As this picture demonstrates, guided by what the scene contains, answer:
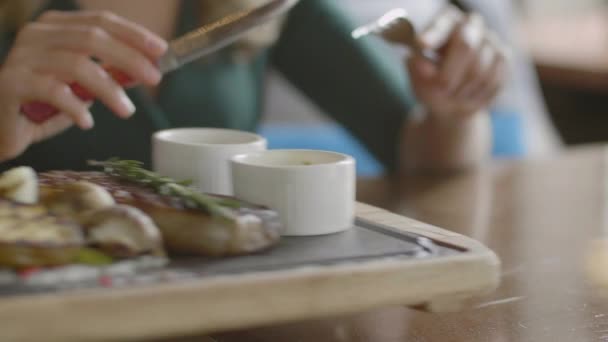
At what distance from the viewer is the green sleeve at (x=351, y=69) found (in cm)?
182

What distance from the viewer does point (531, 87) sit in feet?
9.86

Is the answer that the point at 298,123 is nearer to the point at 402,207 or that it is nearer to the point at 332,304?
the point at 402,207

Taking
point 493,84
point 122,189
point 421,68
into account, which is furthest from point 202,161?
point 493,84

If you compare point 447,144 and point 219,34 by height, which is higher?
point 219,34

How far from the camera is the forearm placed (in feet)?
5.08

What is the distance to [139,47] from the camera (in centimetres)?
94

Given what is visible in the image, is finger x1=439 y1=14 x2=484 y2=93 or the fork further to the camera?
finger x1=439 y1=14 x2=484 y2=93

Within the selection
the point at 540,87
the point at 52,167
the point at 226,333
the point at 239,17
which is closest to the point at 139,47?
the point at 239,17

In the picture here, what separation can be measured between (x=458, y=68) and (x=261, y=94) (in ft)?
1.79

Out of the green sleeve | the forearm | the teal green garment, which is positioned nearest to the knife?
the teal green garment

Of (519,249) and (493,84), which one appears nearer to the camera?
(519,249)

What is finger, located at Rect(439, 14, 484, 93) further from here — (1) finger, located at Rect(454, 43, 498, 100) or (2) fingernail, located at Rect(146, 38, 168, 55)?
(2) fingernail, located at Rect(146, 38, 168, 55)

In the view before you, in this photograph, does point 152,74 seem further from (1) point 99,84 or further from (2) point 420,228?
(2) point 420,228

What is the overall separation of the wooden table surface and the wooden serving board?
0.06 m
